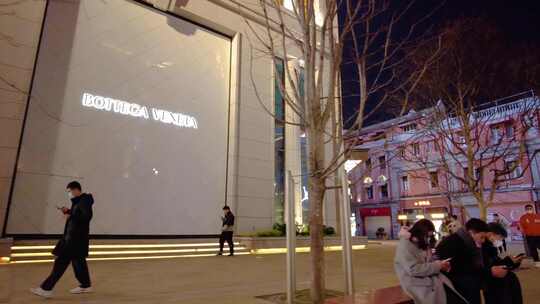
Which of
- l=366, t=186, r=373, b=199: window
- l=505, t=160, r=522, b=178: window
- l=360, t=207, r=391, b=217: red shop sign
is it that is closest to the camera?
l=505, t=160, r=522, b=178: window

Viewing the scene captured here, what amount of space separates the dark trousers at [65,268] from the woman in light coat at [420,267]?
430 centimetres

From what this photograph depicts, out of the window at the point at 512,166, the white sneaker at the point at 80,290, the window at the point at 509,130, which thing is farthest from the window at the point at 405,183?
the white sneaker at the point at 80,290

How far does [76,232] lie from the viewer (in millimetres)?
4969

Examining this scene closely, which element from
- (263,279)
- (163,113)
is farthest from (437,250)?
(163,113)

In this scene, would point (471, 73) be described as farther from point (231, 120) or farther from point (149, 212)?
point (149, 212)

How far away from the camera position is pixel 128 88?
12070 mm

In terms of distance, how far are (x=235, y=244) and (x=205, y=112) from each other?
5.41 m

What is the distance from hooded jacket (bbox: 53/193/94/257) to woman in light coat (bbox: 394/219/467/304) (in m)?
4.30

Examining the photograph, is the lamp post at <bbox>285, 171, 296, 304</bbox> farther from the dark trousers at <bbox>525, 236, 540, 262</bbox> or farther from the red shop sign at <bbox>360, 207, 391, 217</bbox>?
the red shop sign at <bbox>360, 207, 391, 217</bbox>

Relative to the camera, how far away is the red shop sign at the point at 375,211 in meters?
33.2

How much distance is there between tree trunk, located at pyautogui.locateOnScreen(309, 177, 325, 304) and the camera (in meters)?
4.47

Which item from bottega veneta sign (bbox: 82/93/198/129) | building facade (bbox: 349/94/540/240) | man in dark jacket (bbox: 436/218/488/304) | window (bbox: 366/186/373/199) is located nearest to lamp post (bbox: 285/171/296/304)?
man in dark jacket (bbox: 436/218/488/304)

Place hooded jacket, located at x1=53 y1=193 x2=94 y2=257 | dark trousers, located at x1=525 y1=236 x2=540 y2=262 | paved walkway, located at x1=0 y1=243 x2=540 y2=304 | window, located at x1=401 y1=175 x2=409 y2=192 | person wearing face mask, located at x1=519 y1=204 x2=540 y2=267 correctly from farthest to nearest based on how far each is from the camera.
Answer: window, located at x1=401 y1=175 x2=409 y2=192, dark trousers, located at x1=525 y1=236 x2=540 y2=262, person wearing face mask, located at x1=519 y1=204 x2=540 y2=267, hooded jacket, located at x1=53 y1=193 x2=94 y2=257, paved walkway, located at x1=0 y1=243 x2=540 y2=304

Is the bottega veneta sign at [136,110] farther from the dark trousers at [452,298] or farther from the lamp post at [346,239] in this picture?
the dark trousers at [452,298]
